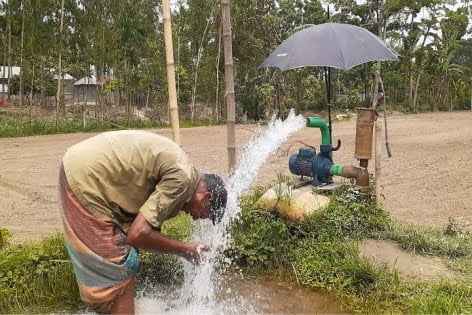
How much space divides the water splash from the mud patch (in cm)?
121

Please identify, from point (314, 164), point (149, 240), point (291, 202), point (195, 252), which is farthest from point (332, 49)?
point (149, 240)

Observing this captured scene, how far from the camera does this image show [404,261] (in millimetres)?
4004

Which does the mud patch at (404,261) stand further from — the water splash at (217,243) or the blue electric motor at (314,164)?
the water splash at (217,243)

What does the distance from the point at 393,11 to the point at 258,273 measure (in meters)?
31.5

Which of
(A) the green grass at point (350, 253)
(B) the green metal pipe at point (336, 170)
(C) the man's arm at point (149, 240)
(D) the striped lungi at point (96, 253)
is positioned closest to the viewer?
(C) the man's arm at point (149, 240)

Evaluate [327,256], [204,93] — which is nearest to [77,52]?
[204,93]

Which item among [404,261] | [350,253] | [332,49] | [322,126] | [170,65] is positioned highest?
[332,49]

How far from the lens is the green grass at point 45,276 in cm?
340

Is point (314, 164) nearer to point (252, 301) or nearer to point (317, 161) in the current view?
point (317, 161)

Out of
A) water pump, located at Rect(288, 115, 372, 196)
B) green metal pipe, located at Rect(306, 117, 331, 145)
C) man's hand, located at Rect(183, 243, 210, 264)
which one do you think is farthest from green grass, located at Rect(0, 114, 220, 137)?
man's hand, located at Rect(183, 243, 210, 264)

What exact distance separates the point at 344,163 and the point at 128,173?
9050 millimetres

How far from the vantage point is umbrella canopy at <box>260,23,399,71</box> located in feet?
15.9

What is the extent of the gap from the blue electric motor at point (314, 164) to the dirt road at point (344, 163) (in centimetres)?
62

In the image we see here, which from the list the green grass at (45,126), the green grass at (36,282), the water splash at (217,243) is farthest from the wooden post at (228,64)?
the green grass at (45,126)
